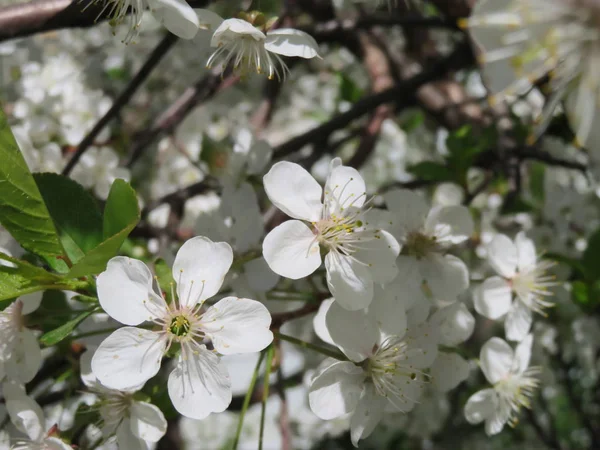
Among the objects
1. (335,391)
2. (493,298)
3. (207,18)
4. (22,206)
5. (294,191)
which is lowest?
(493,298)

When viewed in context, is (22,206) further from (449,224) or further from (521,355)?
(521,355)

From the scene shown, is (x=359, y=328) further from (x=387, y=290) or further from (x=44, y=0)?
(x=44, y=0)

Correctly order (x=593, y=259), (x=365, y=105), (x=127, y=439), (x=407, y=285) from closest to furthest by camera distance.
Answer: (x=127, y=439) < (x=407, y=285) < (x=593, y=259) < (x=365, y=105)

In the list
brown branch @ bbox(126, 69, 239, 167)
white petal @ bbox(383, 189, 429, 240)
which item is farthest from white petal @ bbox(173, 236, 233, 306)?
brown branch @ bbox(126, 69, 239, 167)

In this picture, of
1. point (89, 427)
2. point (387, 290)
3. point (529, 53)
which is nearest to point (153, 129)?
point (89, 427)

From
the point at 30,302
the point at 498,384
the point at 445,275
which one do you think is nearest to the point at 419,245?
the point at 445,275

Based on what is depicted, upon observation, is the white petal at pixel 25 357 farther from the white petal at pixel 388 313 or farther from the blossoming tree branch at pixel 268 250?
the white petal at pixel 388 313

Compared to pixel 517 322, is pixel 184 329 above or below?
above

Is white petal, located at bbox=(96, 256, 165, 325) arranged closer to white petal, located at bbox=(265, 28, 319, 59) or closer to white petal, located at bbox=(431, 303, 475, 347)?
white petal, located at bbox=(265, 28, 319, 59)
